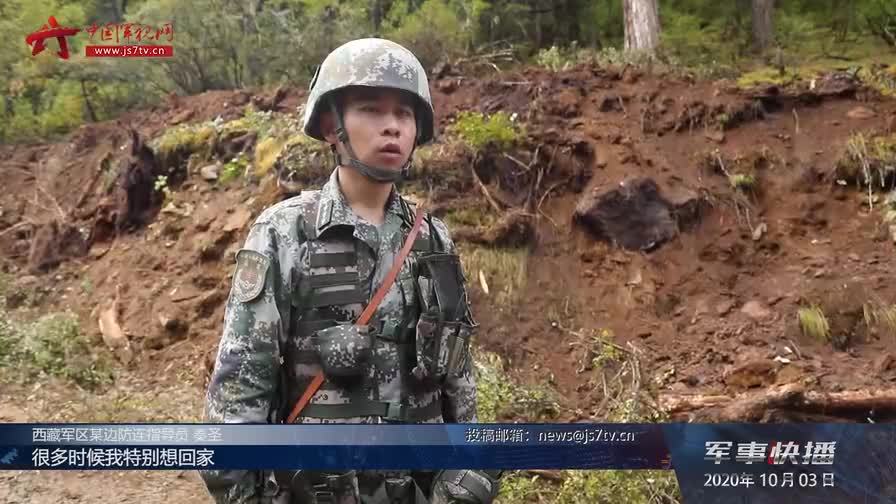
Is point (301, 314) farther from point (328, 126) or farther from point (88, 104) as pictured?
point (88, 104)

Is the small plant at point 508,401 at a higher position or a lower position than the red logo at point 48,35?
lower

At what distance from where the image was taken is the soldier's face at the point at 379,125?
210cm

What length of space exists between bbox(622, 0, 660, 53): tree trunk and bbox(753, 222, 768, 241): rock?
3.15 m

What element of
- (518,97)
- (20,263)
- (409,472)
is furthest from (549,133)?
(20,263)

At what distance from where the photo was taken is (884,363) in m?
4.61

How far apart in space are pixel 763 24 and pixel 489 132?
479 cm

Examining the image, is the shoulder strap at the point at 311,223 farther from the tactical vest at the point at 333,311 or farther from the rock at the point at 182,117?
the rock at the point at 182,117

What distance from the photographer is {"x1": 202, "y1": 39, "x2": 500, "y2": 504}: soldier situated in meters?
1.96

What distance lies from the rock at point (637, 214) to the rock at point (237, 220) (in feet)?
10.2

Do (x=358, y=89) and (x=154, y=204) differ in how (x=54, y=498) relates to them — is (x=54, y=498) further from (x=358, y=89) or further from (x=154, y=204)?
(x=154, y=204)

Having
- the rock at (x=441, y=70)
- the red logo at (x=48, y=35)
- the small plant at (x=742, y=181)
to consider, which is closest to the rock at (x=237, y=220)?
the rock at (x=441, y=70)

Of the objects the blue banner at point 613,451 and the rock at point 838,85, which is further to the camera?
the rock at point 838,85

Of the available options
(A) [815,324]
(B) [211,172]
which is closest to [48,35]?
(B) [211,172]

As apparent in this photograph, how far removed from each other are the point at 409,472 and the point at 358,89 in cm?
115
